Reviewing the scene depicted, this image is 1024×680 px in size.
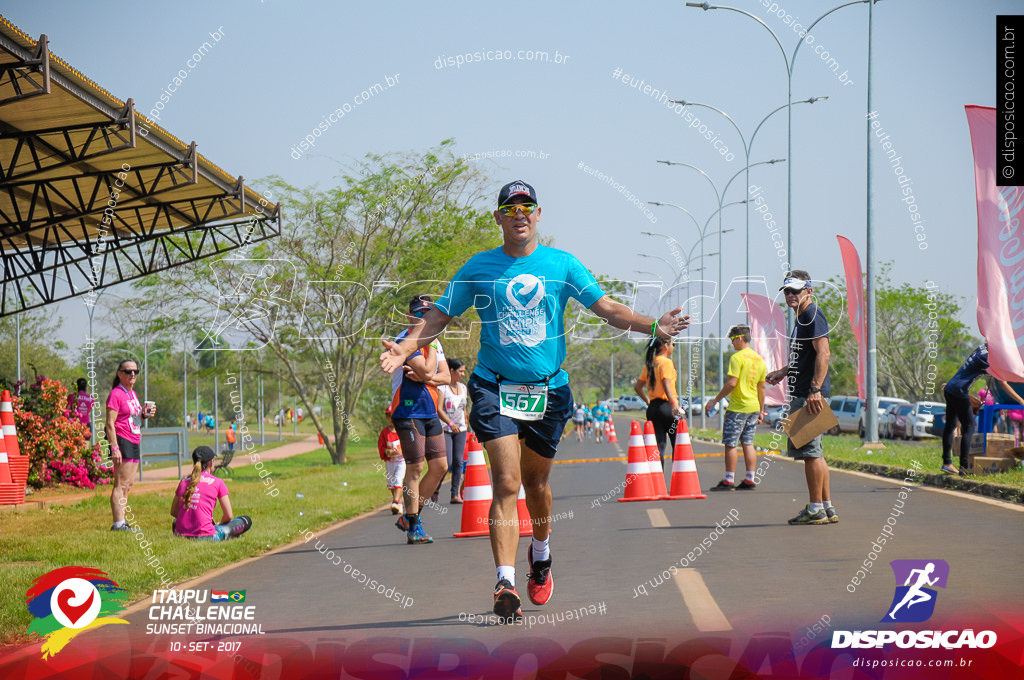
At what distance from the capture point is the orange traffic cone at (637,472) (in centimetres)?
1282

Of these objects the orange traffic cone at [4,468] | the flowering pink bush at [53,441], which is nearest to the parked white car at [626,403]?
the flowering pink bush at [53,441]

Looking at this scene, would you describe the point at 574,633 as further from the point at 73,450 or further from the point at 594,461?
the point at 594,461

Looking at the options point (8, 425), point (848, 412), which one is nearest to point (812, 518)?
point (8, 425)

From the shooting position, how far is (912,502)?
1152 centimetres

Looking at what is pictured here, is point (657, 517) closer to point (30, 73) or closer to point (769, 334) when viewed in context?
point (30, 73)

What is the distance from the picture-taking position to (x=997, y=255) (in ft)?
39.6

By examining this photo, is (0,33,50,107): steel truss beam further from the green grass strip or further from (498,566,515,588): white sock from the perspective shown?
(498,566,515,588): white sock

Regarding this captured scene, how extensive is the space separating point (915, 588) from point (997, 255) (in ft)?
23.4

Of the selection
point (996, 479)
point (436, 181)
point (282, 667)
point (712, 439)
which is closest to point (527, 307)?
point (282, 667)

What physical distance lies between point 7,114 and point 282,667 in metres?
10.6

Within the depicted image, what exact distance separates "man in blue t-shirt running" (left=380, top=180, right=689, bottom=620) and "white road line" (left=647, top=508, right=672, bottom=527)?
4.36 m

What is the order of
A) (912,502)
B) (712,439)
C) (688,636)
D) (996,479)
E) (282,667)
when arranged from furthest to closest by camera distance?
(712,439)
(996,479)
(912,502)
(688,636)
(282,667)

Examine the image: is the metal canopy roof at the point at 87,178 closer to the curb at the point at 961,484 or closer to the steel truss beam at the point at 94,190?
the steel truss beam at the point at 94,190

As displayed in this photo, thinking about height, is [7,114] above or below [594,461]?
above
